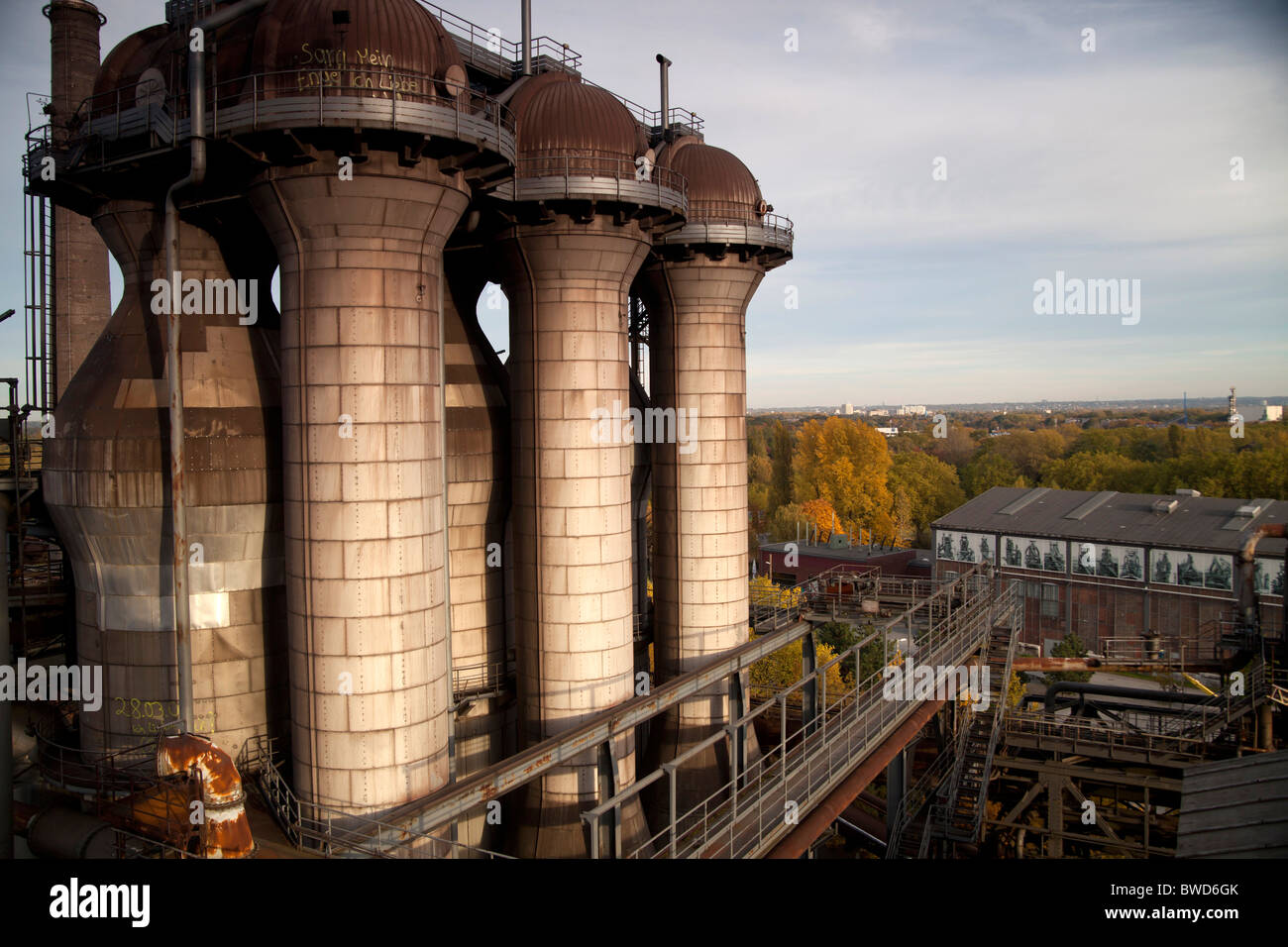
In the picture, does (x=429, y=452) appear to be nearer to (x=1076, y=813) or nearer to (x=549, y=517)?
(x=549, y=517)

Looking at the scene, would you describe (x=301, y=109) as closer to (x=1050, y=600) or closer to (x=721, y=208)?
(x=721, y=208)

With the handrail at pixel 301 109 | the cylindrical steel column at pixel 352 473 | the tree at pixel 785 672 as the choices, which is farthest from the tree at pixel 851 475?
the cylindrical steel column at pixel 352 473

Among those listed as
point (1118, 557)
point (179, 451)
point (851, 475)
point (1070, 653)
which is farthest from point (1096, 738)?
point (851, 475)

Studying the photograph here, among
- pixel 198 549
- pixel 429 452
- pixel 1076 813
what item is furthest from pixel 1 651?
pixel 1076 813

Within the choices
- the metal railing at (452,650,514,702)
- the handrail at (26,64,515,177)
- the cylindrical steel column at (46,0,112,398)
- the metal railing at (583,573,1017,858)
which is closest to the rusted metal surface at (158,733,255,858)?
the metal railing at (583,573,1017,858)

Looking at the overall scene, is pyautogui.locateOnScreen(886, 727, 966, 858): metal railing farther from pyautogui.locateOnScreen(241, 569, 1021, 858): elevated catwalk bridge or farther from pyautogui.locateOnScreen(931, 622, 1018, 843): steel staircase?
pyautogui.locateOnScreen(241, 569, 1021, 858): elevated catwalk bridge

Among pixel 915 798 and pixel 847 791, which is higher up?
pixel 847 791

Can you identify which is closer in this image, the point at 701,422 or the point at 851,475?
the point at 701,422

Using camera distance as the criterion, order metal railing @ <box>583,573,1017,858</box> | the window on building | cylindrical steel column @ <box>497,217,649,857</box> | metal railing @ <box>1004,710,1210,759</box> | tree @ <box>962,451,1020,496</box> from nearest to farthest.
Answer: metal railing @ <box>583,573,1017,858</box>, cylindrical steel column @ <box>497,217,649,857</box>, metal railing @ <box>1004,710,1210,759</box>, the window on building, tree @ <box>962,451,1020,496</box>
